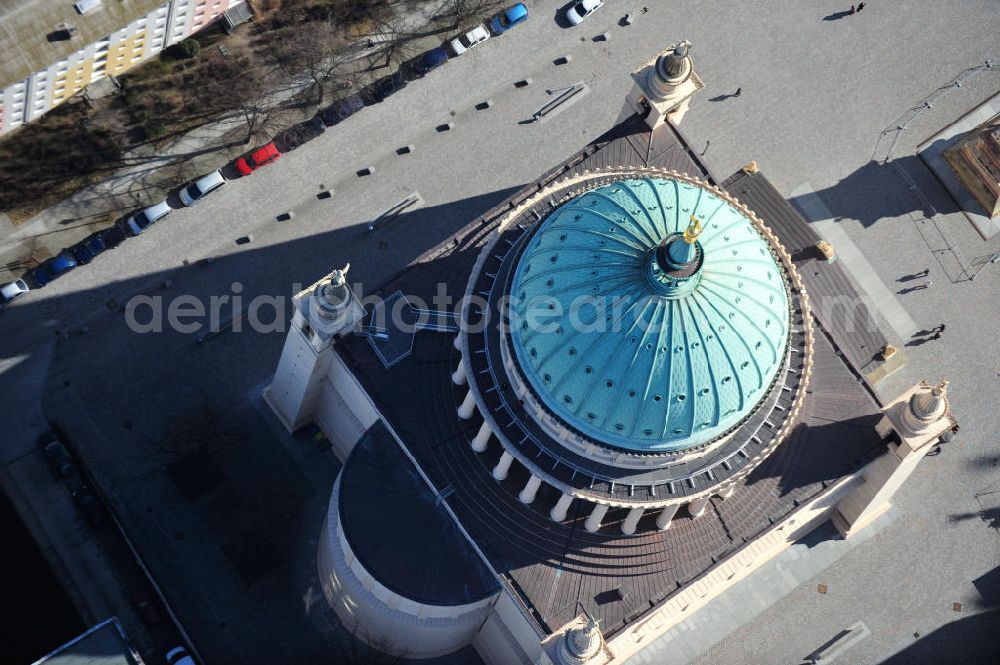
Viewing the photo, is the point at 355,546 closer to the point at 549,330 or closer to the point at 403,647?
the point at 403,647

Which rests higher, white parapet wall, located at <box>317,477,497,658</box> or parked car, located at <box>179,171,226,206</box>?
parked car, located at <box>179,171,226,206</box>

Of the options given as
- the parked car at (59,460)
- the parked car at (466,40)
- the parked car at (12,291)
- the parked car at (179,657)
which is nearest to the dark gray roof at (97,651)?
the parked car at (179,657)

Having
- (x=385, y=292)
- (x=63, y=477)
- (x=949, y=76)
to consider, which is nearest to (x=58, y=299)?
(x=63, y=477)

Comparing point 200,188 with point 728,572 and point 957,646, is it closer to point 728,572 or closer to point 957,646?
point 728,572

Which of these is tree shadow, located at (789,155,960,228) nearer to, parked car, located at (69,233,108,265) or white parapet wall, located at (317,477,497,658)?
white parapet wall, located at (317,477,497,658)

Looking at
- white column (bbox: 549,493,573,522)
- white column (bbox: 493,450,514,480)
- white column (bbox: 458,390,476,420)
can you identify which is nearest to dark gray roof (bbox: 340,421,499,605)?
white column (bbox: 493,450,514,480)

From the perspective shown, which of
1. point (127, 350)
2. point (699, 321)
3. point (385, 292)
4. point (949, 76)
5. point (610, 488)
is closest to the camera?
point (699, 321)

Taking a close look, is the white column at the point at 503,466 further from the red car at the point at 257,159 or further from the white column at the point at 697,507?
the red car at the point at 257,159
